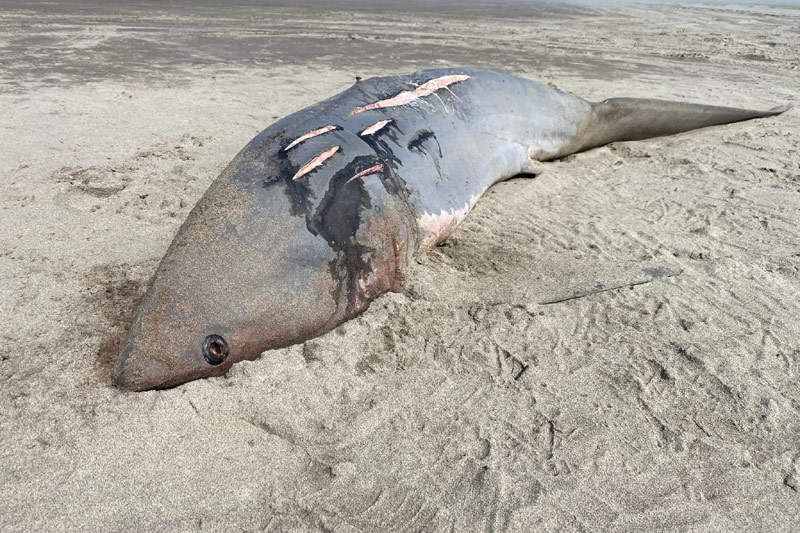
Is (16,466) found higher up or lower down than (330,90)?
lower down

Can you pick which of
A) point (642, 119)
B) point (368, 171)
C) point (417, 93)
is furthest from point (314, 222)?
point (642, 119)

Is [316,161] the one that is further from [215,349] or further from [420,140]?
[215,349]

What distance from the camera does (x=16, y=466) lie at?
2.26 metres

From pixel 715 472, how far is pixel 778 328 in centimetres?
122

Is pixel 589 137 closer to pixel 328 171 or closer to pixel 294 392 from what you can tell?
pixel 328 171

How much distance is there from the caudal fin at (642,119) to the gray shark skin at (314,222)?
66.3 inches

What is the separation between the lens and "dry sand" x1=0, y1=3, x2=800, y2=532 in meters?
2.21

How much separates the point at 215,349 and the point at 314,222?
0.78m

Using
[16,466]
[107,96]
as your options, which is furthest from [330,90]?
[16,466]

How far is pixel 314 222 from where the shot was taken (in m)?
2.99

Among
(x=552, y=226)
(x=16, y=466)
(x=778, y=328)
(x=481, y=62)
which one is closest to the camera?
(x=16, y=466)

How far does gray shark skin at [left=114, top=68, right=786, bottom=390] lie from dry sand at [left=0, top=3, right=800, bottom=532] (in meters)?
0.15

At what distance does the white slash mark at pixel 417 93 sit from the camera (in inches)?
152

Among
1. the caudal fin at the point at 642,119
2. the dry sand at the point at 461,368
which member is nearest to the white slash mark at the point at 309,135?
the dry sand at the point at 461,368
